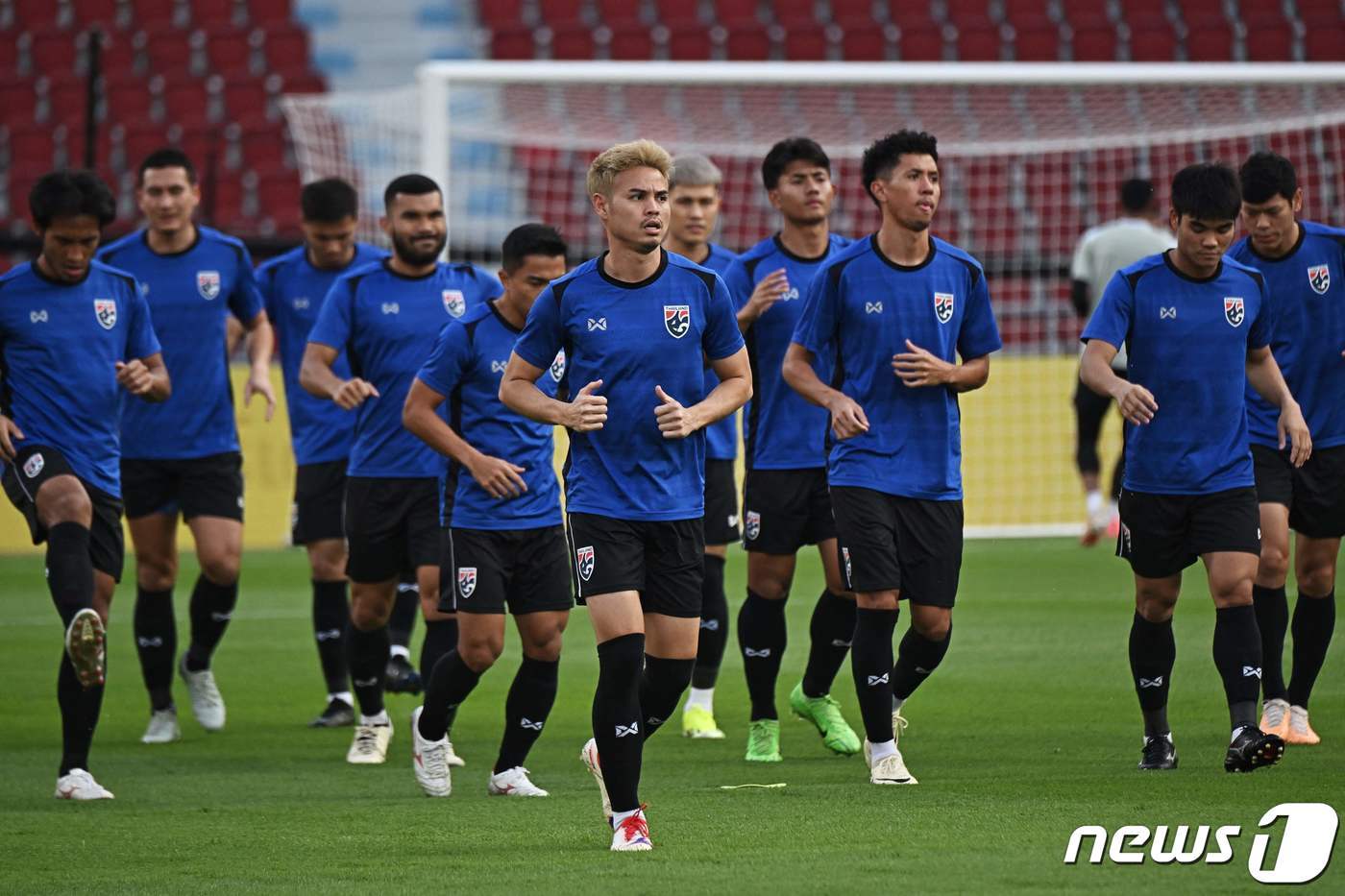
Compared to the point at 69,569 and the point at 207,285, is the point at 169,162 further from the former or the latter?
the point at 69,569

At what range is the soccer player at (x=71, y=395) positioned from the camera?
22.9 feet

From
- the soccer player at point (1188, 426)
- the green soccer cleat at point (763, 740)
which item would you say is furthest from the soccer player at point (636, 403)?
the green soccer cleat at point (763, 740)

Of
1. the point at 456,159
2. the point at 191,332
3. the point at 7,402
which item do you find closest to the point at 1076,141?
the point at 456,159

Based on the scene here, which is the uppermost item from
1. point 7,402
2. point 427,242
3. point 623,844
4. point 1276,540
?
point 427,242

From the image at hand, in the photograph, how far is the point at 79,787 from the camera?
273 inches

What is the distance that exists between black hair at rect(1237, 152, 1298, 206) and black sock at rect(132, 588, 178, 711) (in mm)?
4779

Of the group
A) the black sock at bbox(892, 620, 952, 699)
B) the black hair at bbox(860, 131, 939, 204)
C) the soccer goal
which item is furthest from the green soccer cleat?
the soccer goal

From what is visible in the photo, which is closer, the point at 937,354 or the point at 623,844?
the point at 623,844

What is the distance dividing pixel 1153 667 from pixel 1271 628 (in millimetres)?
851

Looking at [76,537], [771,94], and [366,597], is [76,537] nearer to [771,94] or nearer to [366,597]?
[366,597]

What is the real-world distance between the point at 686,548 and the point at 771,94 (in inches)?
515

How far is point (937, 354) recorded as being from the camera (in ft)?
23.1

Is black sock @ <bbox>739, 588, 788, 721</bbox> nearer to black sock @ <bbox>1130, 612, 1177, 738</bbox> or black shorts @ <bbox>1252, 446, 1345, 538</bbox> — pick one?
black sock @ <bbox>1130, 612, 1177, 738</bbox>

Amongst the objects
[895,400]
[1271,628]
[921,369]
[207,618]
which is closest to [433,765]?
[895,400]
